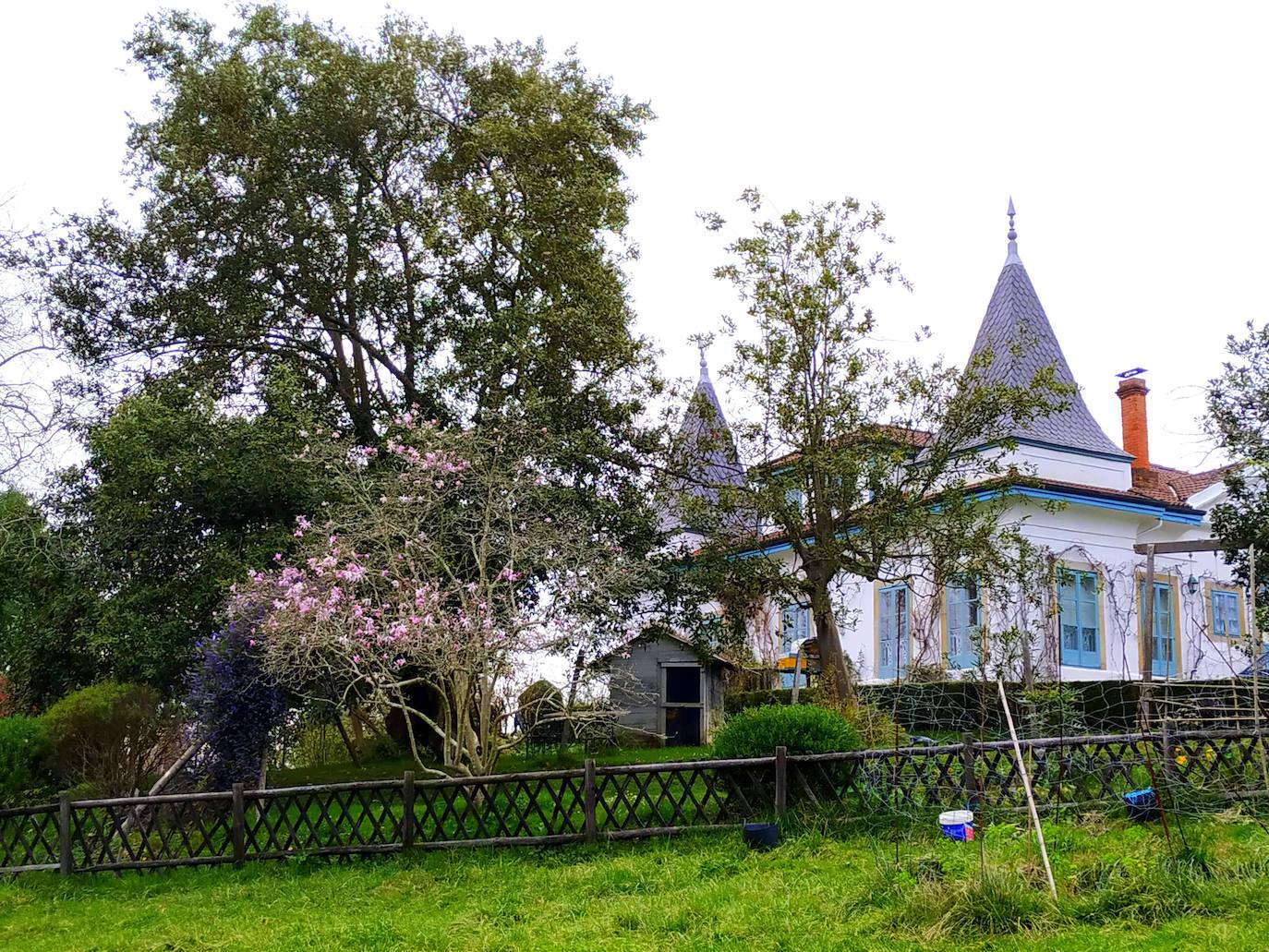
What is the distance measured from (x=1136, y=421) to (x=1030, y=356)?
Answer: 4.21 m

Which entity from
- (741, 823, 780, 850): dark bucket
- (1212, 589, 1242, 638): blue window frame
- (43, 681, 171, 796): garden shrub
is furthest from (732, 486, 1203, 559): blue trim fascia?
(43, 681, 171, 796): garden shrub

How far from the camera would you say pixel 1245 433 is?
15.3 m

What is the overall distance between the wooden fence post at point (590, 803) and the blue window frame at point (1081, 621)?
10.8 m

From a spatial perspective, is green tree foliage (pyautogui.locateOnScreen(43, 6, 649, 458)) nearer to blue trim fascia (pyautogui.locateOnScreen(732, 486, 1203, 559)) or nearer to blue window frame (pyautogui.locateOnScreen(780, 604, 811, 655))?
blue trim fascia (pyautogui.locateOnScreen(732, 486, 1203, 559))

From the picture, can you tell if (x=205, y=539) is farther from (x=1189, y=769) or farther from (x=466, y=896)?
(x=1189, y=769)

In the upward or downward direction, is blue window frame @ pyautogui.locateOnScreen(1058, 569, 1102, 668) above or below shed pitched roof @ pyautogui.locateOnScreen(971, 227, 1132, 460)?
below

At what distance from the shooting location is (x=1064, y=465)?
812 inches

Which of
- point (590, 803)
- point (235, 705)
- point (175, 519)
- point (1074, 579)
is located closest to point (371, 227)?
point (175, 519)

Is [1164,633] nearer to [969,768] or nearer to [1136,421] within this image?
[1136,421]

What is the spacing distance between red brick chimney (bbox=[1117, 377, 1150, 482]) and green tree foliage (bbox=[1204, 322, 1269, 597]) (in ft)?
24.5

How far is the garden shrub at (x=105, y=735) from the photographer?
15.5 metres

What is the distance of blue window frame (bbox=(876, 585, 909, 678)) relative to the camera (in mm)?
21609

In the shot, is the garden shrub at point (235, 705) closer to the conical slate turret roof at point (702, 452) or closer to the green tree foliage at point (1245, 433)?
the conical slate turret roof at point (702, 452)

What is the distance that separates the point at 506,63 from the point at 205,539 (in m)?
9.05
